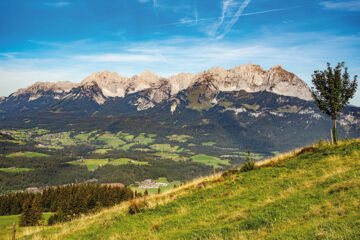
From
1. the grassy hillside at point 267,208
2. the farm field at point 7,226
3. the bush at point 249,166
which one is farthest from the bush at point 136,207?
the farm field at point 7,226

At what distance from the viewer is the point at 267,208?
548 inches

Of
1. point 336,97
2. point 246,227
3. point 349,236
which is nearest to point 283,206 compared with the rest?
point 246,227

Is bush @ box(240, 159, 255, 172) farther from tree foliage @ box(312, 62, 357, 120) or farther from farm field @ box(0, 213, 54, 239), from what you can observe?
farm field @ box(0, 213, 54, 239)

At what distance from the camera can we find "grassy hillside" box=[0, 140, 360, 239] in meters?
10.7

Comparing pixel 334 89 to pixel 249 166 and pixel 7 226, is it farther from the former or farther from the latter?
pixel 7 226

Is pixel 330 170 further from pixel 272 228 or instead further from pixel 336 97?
pixel 336 97

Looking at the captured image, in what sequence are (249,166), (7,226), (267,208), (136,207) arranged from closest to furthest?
(267,208) → (136,207) → (249,166) → (7,226)

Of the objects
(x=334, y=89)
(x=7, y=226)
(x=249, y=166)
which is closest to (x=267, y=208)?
(x=249, y=166)

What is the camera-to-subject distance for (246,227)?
39.2 feet

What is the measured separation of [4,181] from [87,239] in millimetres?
216926

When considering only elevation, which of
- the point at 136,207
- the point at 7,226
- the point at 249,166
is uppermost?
the point at 249,166

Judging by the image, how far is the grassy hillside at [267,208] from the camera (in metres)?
10.7

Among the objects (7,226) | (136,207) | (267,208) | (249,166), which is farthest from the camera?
(7,226)

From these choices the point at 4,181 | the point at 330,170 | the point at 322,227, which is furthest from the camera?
the point at 4,181
